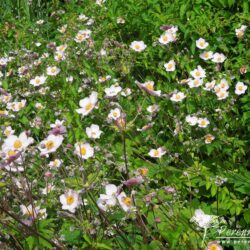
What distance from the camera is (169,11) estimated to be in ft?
13.1

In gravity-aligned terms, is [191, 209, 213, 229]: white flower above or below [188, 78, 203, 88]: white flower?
above

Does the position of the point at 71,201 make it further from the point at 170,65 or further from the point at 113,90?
the point at 170,65

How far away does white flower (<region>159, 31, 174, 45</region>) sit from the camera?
144 inches

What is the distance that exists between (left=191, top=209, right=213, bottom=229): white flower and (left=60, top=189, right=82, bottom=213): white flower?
0.52 meters

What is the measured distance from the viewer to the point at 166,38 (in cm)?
368

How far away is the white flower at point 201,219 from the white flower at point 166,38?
1.91 meters

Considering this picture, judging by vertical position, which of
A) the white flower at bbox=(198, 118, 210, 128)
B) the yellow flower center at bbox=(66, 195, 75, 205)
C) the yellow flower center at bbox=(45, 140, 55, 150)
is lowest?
the white flower at bbox=(198, 118, 210, 128)

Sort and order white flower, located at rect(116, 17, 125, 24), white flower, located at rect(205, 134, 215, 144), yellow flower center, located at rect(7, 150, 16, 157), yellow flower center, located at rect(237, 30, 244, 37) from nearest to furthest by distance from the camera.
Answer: yellow flower center, located at rect(7, 150, 16, 157), white flower, located at rect(205, 134, 215, 144), yellow flower center, located at rect(237, 30, 244, 37), white flower, located at rect(116, 17, 125, 24)

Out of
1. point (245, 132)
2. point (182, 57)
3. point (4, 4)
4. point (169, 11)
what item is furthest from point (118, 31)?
point (4, 4)

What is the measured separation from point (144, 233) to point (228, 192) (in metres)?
0.77

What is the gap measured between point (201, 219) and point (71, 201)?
1.89 ft

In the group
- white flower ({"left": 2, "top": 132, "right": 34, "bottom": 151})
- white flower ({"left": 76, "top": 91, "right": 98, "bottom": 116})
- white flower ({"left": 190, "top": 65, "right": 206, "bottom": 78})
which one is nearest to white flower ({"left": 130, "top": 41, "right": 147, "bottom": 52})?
white flower ({"left": 190, "top": 65, "right": 206, "bottom": 78})

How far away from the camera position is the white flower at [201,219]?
1.99 meters

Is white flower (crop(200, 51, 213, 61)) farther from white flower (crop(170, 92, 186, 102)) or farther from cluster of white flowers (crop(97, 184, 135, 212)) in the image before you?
cluster of white flowers (crop(97, 184, 135, 212))
